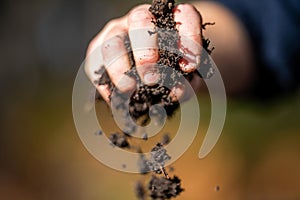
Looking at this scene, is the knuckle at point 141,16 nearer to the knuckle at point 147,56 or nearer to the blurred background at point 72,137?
the knuckle at point 147,56

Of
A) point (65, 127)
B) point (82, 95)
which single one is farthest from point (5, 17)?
point (82, 95)

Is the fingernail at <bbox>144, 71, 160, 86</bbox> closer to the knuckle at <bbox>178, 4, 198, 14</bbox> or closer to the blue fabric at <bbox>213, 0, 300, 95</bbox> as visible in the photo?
the knuckle at <bbox>178, 4, 198, 14</bbox>

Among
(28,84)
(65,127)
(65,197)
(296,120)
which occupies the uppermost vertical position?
(296,120)

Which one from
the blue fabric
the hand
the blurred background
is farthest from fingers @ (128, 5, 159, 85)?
the blurred background

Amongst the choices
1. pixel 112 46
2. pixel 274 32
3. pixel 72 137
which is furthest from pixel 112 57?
pixel 72 137

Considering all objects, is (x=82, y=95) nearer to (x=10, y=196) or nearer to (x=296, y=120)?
(x=10, y=196)

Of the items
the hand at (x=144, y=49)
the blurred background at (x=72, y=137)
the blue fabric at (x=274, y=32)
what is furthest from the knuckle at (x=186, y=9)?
the blurred background at (x=72, y=137)
